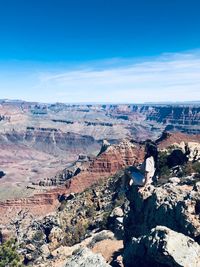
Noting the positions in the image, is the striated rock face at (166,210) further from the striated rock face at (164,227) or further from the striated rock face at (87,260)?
the striated rock face at (87,260)

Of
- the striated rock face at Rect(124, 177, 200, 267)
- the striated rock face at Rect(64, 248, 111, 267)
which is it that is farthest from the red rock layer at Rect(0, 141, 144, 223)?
the striated rock face at Rect(64, 248, 111, 267)

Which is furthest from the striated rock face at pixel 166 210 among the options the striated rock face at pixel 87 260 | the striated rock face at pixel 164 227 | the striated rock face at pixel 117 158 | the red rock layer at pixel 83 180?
the striated rock face at pixel 117 158

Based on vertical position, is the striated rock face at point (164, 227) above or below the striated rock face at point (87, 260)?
above

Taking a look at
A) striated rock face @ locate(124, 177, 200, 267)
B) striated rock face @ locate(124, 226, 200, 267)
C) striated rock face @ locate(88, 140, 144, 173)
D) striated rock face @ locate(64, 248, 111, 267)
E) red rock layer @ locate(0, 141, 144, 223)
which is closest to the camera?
striated rock face @ locate(124, 226, 200, 267)

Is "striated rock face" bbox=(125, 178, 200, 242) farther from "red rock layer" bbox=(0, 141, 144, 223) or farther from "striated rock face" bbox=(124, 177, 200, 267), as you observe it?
"red rock layer" bbox=(0, 141, 144, 223)

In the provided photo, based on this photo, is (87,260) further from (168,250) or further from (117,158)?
(117,158)

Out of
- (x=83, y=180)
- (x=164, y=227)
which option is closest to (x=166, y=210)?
(x=164, y=227)

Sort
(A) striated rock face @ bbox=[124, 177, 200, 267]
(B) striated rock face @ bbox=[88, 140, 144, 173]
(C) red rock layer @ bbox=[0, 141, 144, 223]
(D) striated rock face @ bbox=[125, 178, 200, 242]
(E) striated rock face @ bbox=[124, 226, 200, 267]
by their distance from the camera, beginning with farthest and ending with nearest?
1. (B) striated rock face @ bbox=[88, 140, 144, 173]
2. (C) red rock layer @ bbox=[0, 141, 144, 223]
3. (D) striated rock face @ bbox=[125, 178, 200, 242]
4. (A) striated rock face @ bbox=[124, 177, 200, 267]
5. (E) striated rock face @ bbox=[124, 226, 200, 267]

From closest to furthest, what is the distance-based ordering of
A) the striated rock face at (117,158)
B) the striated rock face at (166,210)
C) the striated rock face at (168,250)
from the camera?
the striated rock face at (168,250) < the striated rock face at (166,210) < the striated rock face at (117,158)
